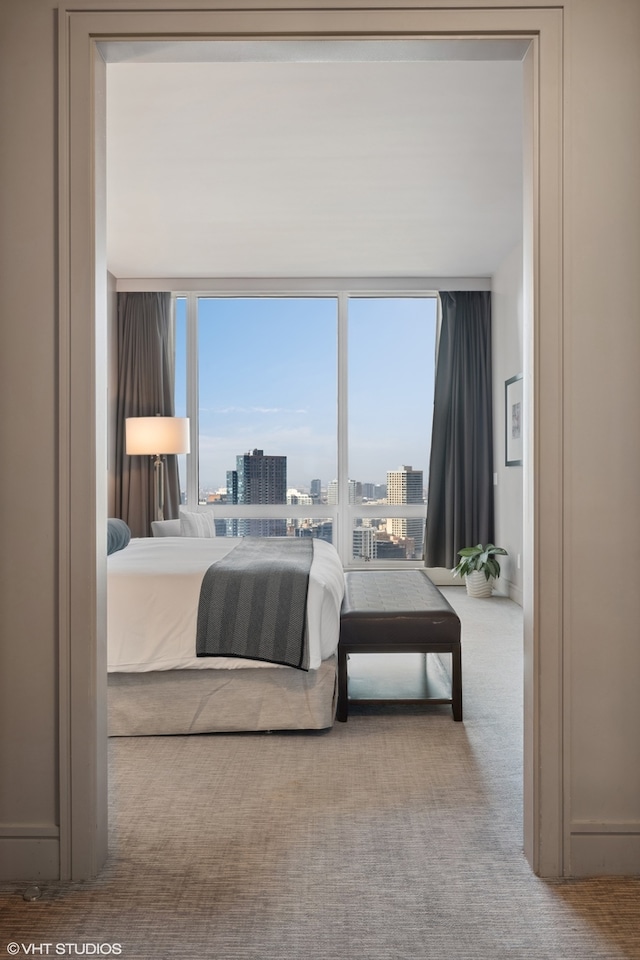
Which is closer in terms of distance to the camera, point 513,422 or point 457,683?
point 457,683

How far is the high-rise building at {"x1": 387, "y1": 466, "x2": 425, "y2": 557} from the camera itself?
7.12 m

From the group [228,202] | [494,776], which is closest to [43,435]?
[494,776]

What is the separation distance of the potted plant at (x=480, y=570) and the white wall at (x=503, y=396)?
5.3 inches

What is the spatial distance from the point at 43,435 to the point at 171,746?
5.22 feet

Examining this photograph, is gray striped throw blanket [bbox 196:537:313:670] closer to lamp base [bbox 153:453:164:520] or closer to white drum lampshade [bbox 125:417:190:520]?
white drum lampshade [bbox 125:417:190:520]

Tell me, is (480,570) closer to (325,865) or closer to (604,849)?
(604,849)

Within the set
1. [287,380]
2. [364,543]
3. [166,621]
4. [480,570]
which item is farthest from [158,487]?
[166,621]

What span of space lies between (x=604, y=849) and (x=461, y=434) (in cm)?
521

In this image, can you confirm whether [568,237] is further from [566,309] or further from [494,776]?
[494,776]

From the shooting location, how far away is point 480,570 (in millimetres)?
6445

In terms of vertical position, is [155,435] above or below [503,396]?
below

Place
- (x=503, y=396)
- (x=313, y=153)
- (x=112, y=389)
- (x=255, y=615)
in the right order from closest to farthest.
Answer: (x=255, y=615) < (x=313, y=153) < (x=503, y=396) < (x=112, y=389)

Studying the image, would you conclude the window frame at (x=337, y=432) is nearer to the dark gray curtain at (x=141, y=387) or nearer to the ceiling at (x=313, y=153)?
the dark gray curtain at (x=141, y=387)

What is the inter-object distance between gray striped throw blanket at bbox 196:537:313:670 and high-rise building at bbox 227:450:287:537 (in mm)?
3722
